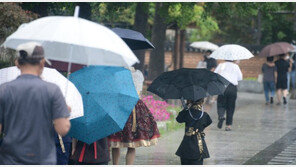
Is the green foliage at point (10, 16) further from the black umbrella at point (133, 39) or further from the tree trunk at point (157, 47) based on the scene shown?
the tree trunk at point (157, 47)

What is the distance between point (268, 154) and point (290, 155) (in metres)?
0.35

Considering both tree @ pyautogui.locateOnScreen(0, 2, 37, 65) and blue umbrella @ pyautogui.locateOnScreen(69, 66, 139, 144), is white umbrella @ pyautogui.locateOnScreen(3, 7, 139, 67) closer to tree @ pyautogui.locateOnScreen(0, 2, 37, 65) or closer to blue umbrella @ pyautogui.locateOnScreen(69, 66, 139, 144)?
blue umbrella @ pyautogui.locateOnScreen(69, 66, 139, 144)

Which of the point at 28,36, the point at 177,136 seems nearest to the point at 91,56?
the point at 28,36

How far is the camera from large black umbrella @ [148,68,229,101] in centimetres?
748

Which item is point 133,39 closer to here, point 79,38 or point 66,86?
point 66,86

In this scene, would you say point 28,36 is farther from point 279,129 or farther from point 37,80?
point 279,129

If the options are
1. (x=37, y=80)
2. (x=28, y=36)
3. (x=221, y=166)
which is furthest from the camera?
(x=221, y=166)

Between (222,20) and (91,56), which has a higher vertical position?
(222,20)

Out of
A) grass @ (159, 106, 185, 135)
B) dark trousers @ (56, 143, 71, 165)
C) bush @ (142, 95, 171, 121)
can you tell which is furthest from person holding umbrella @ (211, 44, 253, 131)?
dark trousers @ (56, 143, 71, 165)

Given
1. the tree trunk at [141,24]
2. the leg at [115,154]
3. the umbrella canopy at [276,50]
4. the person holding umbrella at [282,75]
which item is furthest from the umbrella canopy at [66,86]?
the person holding umbrella at [282,75]

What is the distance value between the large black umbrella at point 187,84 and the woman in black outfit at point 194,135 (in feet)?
0.62

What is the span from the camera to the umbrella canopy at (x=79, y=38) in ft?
15.9

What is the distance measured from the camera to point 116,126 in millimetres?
6098

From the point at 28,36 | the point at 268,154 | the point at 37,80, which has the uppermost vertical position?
the point at 28,36
